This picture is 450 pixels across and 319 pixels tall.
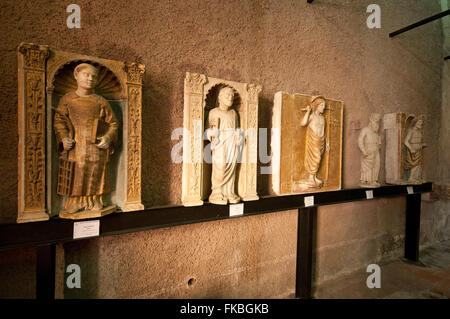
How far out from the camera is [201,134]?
1970 mm

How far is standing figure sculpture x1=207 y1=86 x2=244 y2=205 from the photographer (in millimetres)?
2012

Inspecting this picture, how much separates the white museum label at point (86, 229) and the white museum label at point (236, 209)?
112 centimetres

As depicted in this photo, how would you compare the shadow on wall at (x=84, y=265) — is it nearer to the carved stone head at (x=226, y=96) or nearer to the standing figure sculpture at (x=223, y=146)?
the standing figure sculpture at (x=223, y=146)

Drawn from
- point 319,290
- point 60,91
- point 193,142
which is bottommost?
point 319,290

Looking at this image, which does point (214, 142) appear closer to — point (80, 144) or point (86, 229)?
point (80, 144)

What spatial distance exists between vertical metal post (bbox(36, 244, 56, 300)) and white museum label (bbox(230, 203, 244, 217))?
1.41 meters

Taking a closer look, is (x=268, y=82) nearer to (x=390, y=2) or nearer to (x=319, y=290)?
(x=319, y=290)

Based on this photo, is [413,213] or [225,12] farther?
[413,213]

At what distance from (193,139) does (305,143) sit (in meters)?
1.44

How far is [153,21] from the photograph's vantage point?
1.98 m

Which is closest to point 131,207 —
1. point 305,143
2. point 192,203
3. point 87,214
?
point 87,214

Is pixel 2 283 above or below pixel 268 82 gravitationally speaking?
below

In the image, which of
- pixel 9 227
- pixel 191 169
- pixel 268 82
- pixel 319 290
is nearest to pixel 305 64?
pixel 268 82

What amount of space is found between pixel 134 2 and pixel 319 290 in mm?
3968
